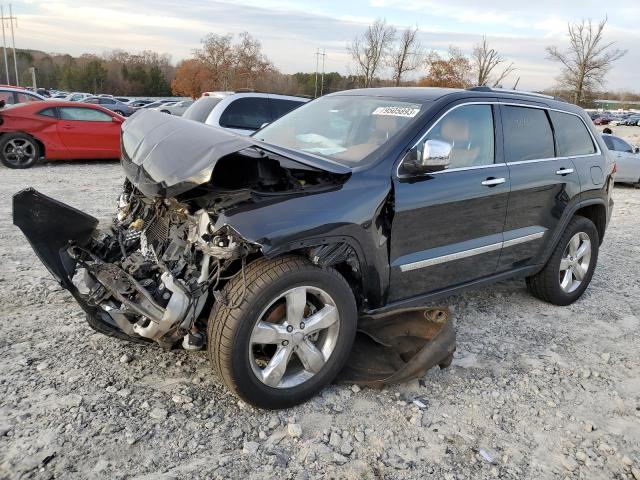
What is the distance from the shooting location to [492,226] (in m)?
3.89

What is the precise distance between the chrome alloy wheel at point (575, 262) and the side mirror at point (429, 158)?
7.19ft

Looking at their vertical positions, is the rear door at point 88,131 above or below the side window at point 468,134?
below

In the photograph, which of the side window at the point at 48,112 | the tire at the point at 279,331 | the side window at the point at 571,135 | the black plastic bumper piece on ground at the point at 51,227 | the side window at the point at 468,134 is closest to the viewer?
the tire at the point at 279,331

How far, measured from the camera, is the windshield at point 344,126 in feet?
11.5

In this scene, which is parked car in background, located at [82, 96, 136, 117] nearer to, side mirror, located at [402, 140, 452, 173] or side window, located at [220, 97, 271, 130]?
side window, located at [220, 97, 271, 130]

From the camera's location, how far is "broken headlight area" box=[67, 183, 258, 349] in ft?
9.12

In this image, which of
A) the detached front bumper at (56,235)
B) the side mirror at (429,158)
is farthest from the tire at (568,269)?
the detached front bumper at (56,235)

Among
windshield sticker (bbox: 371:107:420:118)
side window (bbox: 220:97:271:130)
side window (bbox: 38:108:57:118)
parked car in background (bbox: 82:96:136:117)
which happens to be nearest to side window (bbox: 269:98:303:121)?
side window (bbox: 220:97:271:130)

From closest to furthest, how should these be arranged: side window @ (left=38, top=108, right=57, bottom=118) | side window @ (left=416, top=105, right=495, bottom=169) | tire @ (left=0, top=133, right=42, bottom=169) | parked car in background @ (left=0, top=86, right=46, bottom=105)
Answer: side window @ (left=416, top=105, right=495, bottom=169)
tire @ (left=0, top=133, right=42, bottom=169)
side window @ (left=38, top=108, right=57, bottom=118)
parked car in background @ (left=0, top=86, right=46, bottom=105)

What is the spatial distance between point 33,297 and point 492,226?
145 inches

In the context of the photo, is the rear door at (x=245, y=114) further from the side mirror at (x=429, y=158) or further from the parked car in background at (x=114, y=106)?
the parked car in background at (x=114, y=106)

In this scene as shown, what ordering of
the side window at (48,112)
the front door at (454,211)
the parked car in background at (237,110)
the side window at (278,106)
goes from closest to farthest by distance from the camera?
the front door at (454,211) → the parked car in background at (237,110) → the side window at (278,106) → the side window at (48,112)

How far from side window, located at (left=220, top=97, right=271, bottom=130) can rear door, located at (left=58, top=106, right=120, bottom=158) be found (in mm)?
4243

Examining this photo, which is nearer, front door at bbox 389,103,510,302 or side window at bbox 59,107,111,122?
front door at bbox 389,103,510,302
